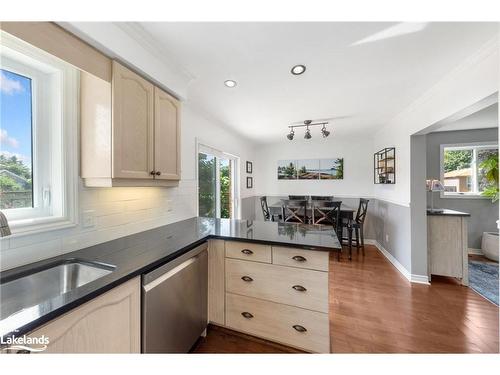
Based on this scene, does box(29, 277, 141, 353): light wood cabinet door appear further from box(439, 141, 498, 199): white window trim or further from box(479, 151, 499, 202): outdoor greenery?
box(479, 151, 499, 202): outdoor greenery

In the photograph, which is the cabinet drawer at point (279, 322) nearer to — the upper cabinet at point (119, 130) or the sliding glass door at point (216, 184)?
the upper cabinet at point (119, 130)

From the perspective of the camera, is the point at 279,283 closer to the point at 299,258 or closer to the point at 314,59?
the point at 299,258

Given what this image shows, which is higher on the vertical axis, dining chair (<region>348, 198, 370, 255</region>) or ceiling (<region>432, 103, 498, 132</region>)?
ceiling (<region>432, 103, 498, 132</region>)

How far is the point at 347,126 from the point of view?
3.49 m

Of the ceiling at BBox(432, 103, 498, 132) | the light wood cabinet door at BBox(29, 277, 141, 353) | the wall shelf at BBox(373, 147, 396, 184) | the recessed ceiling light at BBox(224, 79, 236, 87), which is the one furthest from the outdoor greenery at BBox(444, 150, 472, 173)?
the light wood cabinet door at BBox(29, 277, 141, 353)

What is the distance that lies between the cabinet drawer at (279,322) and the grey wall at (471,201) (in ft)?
12.7

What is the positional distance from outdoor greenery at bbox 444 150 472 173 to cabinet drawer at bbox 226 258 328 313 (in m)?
4.06

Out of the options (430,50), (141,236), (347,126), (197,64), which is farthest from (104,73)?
(347,126)

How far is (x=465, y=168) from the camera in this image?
3662 mm

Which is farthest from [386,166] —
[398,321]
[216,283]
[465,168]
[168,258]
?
[168,258]

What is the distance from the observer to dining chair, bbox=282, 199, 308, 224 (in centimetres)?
337

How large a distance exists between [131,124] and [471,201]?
17.4 ft
